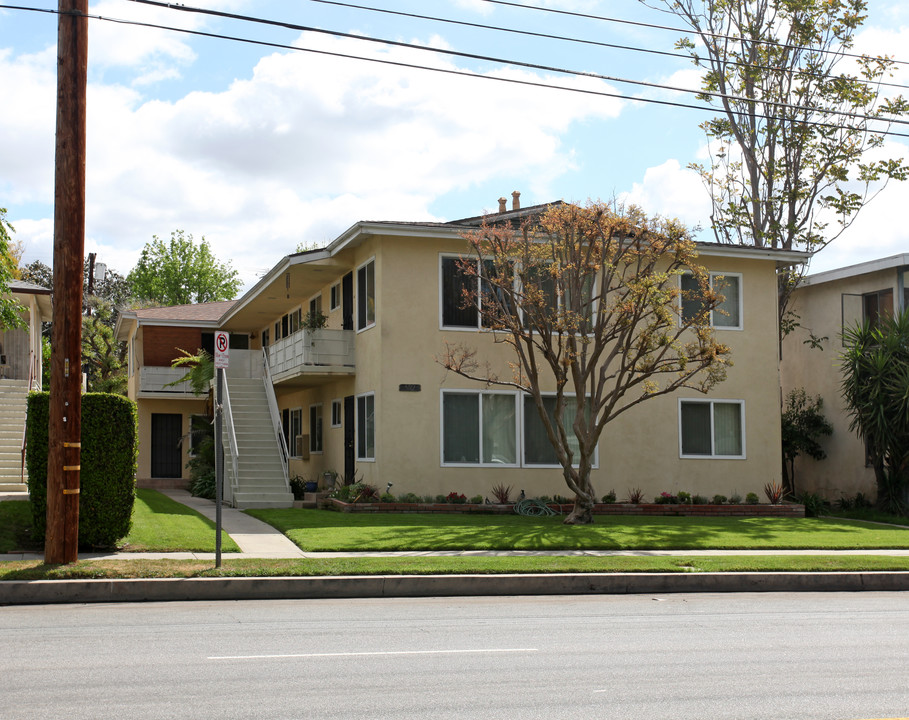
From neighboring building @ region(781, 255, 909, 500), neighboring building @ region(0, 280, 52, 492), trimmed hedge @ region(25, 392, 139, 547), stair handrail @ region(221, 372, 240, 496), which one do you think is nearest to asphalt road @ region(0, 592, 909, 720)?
trimmed hedge @ region(25, 392, 139, 547)

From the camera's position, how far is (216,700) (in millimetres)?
6473

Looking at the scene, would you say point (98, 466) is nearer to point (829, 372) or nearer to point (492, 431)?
point (492, 431)

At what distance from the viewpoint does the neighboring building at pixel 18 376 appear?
805 inches

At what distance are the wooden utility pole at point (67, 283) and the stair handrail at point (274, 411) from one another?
440 inches

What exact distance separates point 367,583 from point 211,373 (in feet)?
61.3

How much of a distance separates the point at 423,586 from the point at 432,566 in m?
0.70

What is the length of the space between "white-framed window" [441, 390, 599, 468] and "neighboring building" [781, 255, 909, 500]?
9.35m

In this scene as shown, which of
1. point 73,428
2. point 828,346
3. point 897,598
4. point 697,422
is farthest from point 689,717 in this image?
point 828,346

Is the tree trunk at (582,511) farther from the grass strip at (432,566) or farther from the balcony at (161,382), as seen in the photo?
the balcony at (161,382)

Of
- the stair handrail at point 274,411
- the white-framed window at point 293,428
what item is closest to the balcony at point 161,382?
the white-framed window at point 293,428

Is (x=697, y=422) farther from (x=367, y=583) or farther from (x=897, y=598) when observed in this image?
(x=367, y=583)

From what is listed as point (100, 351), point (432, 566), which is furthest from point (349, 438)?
point (100, 351)

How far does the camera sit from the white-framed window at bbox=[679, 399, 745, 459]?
79.8 feet

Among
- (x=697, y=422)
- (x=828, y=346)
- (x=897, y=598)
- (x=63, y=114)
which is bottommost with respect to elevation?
(x=897, y=598)
